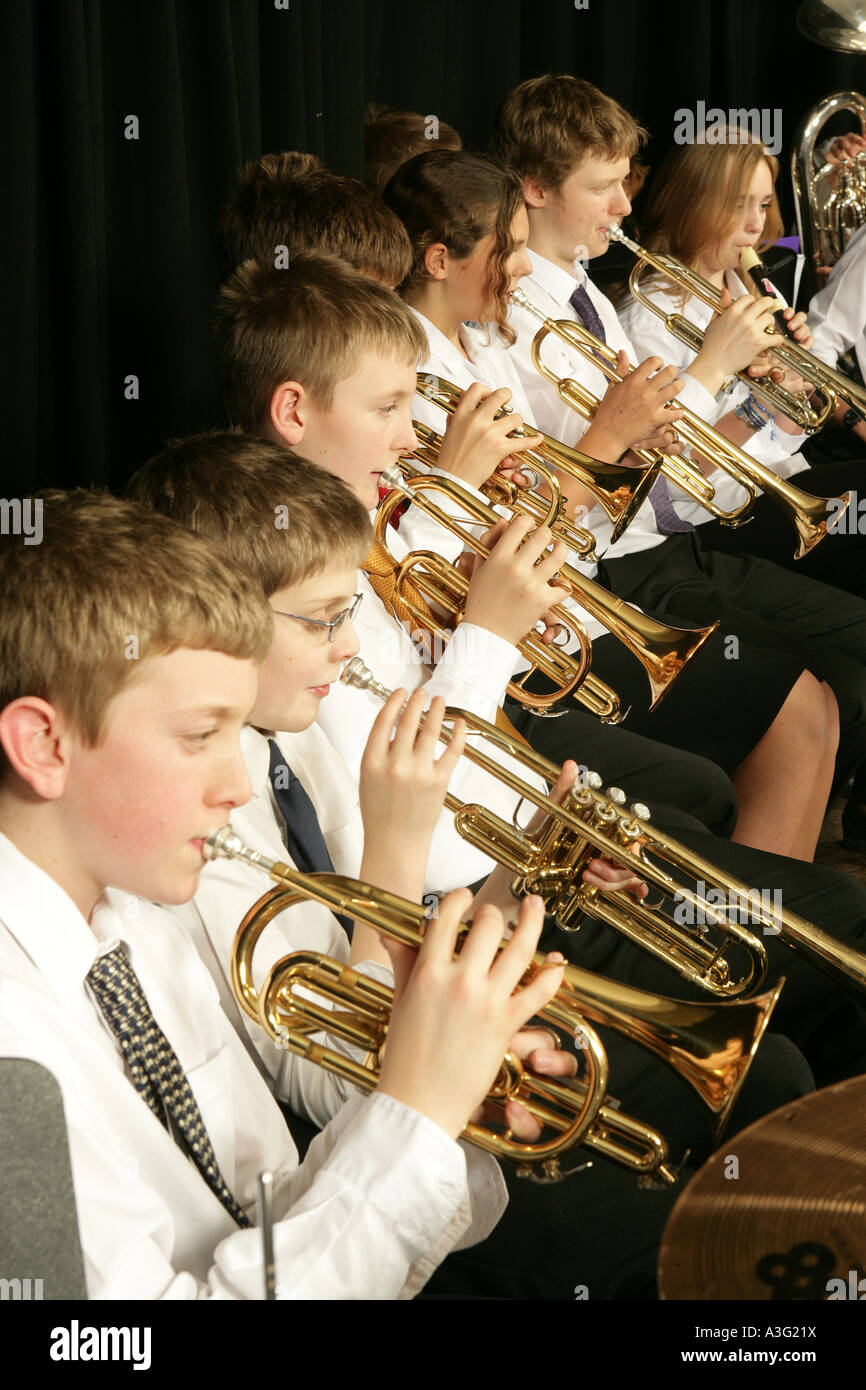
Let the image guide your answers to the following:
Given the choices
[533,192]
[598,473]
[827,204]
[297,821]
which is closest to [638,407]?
[598,473]

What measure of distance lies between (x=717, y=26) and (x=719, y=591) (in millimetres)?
2745

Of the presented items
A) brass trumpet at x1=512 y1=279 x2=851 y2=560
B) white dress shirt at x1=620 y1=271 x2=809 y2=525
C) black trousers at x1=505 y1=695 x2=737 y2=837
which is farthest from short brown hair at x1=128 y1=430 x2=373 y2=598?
white dress shirt at x1=620 y1=271 x2=809 y2=525

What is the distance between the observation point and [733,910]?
1695 mm

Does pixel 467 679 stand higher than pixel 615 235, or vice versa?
pixel 615 235

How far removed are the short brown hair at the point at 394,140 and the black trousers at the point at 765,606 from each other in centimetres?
108

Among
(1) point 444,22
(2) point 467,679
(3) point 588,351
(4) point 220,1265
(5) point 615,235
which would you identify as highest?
(1) point 444,22

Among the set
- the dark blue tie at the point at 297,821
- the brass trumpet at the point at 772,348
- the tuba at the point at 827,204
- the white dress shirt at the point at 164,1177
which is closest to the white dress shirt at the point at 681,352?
the brass trumpet at the point at 772,348

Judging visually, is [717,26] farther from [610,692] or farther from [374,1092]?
[374,1092]

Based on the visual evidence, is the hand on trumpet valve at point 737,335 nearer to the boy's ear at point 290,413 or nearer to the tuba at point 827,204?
the boy's ear at point 290,413

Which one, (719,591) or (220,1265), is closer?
(220,1265)

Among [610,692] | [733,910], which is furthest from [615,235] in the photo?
[733,910]

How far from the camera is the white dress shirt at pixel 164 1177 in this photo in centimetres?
103

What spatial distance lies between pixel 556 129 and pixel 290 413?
1.55 m

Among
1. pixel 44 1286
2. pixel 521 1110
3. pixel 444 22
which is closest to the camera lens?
pixel 44 1286
